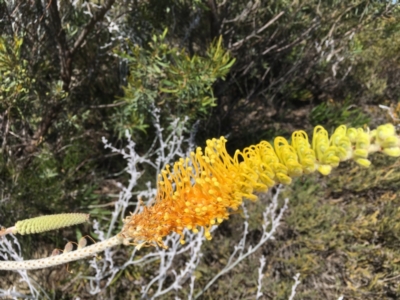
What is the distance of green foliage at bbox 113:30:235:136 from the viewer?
6.20ft

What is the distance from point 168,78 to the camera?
204 centimetres

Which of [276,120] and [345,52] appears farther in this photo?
[276,120]

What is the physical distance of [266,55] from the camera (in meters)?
3.11

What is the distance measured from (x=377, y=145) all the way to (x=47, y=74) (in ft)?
6.58

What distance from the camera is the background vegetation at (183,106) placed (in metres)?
2.04

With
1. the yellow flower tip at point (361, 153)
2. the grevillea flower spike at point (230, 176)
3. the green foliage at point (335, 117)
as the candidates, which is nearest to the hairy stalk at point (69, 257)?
the grevillea flower spike at point (230, 176)

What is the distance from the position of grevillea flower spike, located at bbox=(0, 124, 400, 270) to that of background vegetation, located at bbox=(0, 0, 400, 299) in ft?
3.32

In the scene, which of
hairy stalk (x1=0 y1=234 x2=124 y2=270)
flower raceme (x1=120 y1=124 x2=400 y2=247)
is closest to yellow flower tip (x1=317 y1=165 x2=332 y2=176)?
flower raceme (x1=120 y1=124 x2=400 y2=247)

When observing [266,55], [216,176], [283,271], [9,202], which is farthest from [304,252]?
[216,176]

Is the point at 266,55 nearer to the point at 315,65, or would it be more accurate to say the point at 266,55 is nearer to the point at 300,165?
the point at 315,65

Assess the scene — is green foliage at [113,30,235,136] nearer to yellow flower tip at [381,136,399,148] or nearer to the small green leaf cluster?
the small green leaf cluster

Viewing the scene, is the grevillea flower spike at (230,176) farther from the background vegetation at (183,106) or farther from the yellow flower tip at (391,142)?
the background vegetation at (183,106)

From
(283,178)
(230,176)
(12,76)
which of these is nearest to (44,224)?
(230,176)

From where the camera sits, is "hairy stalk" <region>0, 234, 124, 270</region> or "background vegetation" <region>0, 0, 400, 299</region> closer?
"hairy stalk" <region>0, 234, 124, 270</region>
